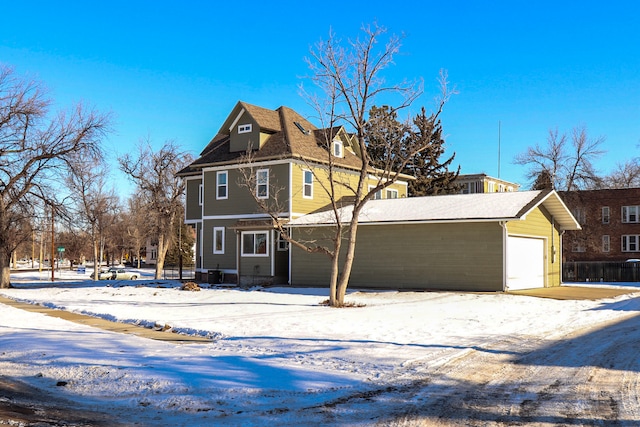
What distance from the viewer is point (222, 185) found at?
34.5m

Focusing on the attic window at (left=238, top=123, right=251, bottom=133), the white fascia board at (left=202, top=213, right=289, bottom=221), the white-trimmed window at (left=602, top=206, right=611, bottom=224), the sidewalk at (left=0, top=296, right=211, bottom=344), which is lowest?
the sidewalk at (left=0, top=296, right=211, bottom=344)

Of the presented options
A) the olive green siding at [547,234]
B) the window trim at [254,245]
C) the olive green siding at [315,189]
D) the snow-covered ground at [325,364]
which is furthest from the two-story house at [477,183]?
the snow-covered ground at [325,364]

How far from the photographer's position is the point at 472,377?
943 cm

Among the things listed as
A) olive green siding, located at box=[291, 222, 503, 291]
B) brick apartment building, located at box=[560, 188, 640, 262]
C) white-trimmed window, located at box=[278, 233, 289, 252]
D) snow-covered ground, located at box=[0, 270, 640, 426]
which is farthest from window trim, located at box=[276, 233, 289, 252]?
brick apartment building, located at box=[560, 188, 640, 262]

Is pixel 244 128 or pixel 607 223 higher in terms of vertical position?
pixel 244 128

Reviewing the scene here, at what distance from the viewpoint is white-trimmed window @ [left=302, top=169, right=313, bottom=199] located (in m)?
32.7

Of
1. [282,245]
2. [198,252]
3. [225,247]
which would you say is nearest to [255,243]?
→ [282,245]

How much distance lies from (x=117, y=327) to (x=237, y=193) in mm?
18717

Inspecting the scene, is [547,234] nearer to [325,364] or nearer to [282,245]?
[282,245]

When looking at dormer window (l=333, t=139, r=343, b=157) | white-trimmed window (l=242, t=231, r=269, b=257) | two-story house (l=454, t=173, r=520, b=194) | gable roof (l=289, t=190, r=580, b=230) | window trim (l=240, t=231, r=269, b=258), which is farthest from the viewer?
two-story house (l=454, t=173, r=520, b=194)

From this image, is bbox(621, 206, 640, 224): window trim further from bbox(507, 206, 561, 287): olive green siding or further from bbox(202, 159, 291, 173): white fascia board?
bbox(202, 159, 291, 173): white fascia board

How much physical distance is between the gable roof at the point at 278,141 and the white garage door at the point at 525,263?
10.7 m

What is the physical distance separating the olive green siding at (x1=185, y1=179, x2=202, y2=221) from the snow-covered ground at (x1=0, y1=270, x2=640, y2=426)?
60.5 feet

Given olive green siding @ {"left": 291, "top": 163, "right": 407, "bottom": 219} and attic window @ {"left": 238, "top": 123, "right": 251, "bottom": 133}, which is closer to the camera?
olive green siding @ {"left": 291, "top": 163, "right": 407, "bottom": 219}
